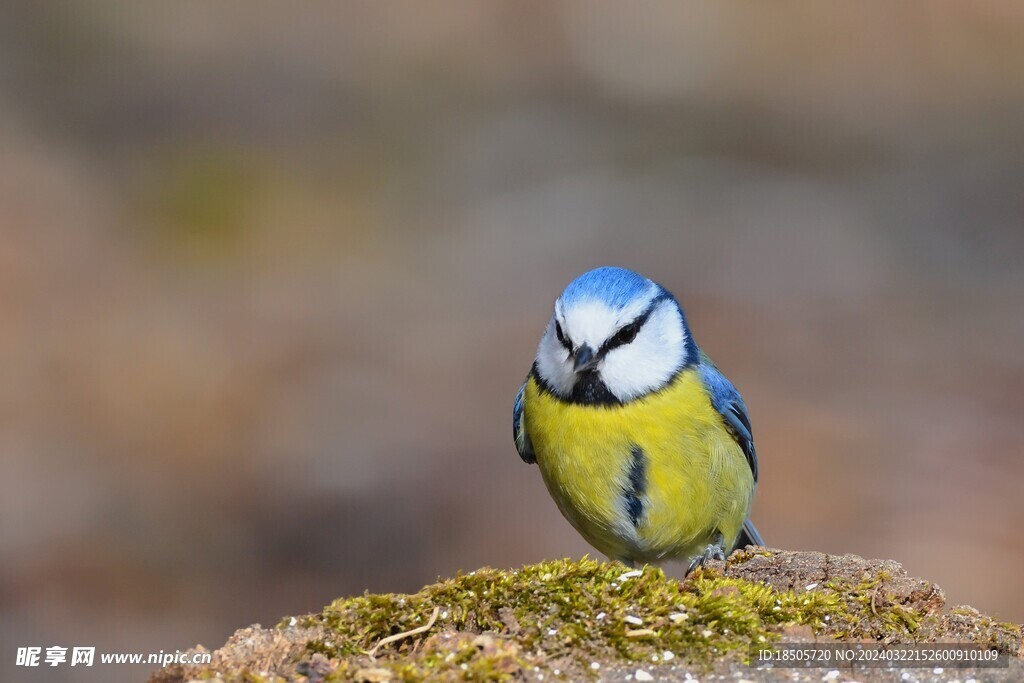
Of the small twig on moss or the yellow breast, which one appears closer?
the small twig on moss

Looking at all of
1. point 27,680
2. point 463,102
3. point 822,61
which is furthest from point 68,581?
point 822,61

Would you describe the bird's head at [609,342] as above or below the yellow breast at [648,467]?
above

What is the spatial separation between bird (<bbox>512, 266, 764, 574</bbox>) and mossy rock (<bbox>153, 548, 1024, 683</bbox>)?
91 centimetres

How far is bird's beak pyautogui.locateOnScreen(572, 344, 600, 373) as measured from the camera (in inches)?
151

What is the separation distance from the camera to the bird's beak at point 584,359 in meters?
3.83

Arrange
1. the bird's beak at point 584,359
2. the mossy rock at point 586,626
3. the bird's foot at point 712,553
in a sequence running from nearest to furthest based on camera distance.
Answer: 1. the mossy rock at point 586,626
2. the bird's beak at point 584,359
3. the bird's foot at point 712,553

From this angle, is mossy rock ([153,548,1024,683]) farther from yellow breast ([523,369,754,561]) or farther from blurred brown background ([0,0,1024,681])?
blurred brown background ([0,0,1024,681])

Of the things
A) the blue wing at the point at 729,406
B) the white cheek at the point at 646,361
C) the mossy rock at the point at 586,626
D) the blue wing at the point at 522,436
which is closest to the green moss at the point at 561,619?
the mossy rock at the point at 586,626

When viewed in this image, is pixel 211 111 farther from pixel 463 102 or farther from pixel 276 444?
pixel 276 444

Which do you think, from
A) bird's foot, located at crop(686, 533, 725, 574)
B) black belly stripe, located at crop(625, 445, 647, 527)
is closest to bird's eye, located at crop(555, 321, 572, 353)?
black belly stripe, located at crop(625, 445, 647, 527)

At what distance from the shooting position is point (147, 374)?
27.0ft

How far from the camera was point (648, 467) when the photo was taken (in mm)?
3938

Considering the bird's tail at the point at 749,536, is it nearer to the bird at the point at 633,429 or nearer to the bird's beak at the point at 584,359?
the bird at the point at 633,429

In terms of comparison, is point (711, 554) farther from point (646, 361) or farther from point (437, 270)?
point (437, 270)
